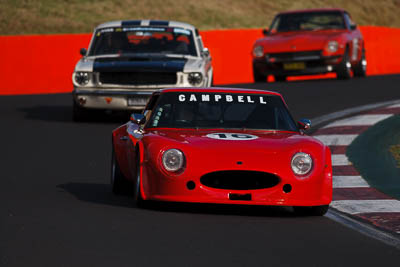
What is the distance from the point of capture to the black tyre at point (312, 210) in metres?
8.55

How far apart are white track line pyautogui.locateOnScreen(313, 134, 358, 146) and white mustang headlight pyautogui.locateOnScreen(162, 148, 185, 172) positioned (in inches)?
203

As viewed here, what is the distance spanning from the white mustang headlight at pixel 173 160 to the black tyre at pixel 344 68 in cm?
1460

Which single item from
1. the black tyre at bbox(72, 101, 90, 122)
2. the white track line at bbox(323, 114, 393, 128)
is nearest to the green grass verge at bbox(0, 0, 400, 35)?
the black tyre at bbox(72, 101, 90, 122)

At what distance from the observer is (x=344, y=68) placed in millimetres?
22766

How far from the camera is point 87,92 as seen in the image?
15.9 m

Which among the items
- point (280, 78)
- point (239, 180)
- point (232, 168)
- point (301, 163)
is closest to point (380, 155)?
point (301, 163)

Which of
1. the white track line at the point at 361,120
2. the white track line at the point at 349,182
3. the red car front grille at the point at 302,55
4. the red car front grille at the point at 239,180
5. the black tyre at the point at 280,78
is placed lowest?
the black tyre at the point at 280,78

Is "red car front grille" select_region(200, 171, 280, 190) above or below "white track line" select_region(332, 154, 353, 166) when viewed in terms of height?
above

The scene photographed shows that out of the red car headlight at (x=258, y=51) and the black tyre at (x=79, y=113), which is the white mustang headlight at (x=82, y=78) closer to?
the black tyre at (x=79, y=113)

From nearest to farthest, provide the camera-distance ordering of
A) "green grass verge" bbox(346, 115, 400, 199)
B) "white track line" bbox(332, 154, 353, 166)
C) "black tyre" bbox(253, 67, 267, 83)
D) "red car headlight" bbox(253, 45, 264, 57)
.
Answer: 1. "green grass verge" bbox(346, 115, 400, 199)
2. "white track line" bbox(332, 154, 353, 166)
3. "red car headlight" bbox(253, 45, 264, 57)
4. "black tyre" bbox(253, 67, 267, 83)

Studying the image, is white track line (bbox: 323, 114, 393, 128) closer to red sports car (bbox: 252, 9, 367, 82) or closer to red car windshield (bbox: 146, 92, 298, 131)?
red car windshield (bbox: 146, 92, 298, 131)

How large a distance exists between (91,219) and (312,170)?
1693 millimetres

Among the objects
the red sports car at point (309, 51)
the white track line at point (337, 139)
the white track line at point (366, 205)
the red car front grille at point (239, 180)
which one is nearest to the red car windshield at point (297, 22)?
the red sports car at point (309, 51)

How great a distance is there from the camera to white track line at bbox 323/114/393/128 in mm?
14930
